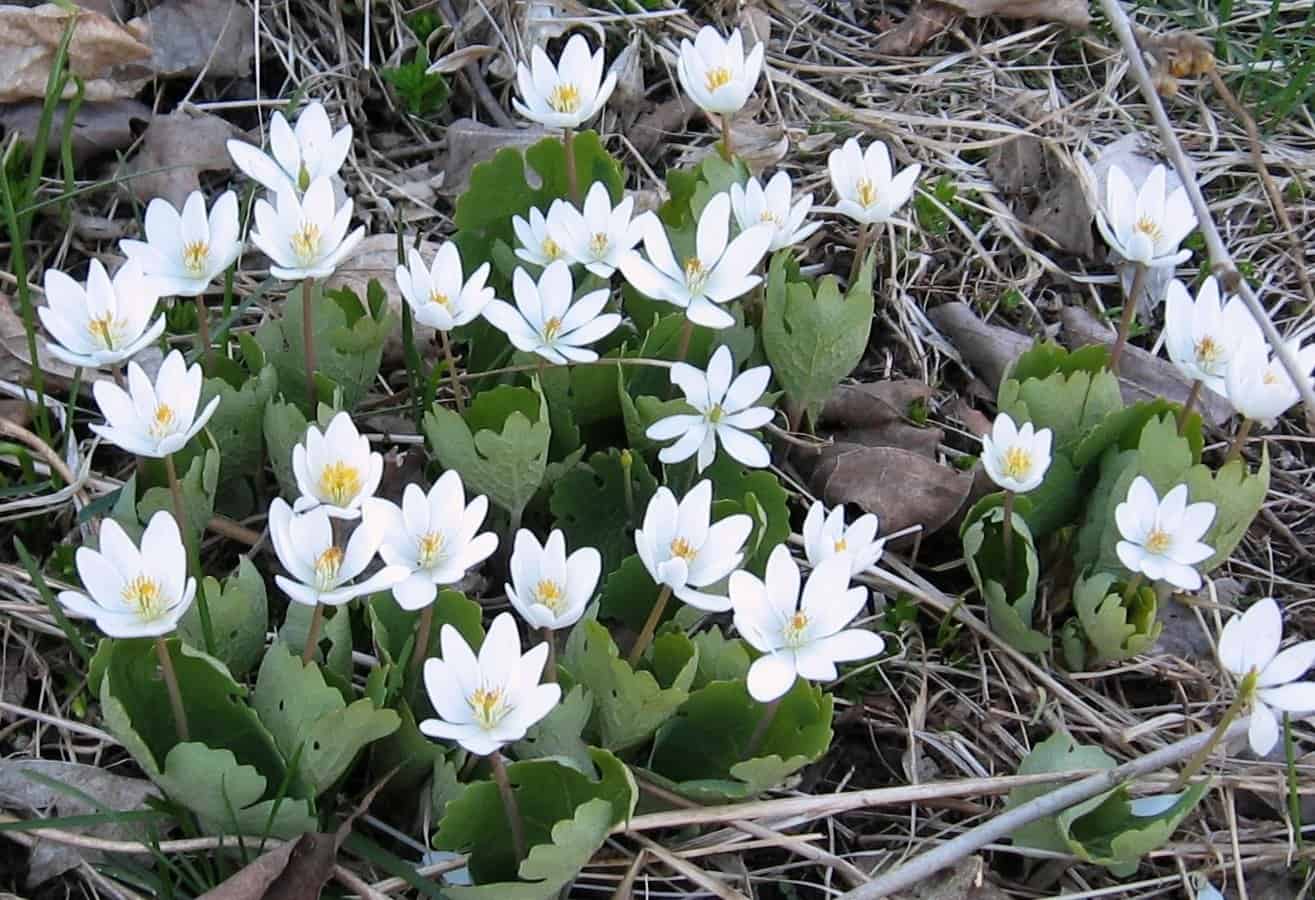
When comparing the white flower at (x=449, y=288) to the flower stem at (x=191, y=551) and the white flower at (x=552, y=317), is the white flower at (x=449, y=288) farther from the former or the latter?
the flower stem at (x=191, y=551)

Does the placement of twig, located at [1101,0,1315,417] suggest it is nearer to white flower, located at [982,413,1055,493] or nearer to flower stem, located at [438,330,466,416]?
white flower, located at [982,413,1055,493]

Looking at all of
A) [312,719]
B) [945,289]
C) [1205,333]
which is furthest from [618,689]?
[945,289]

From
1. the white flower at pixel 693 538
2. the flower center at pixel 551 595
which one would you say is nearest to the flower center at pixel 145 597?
the flower center at pixel 551 595

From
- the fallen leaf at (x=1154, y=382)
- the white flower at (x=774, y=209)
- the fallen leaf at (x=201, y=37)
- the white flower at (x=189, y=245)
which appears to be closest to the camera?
the white flower at (x=189, y=245)

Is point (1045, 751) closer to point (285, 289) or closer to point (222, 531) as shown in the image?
point (222, 531)

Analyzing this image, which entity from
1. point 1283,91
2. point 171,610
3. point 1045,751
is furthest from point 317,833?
point 1283,91
